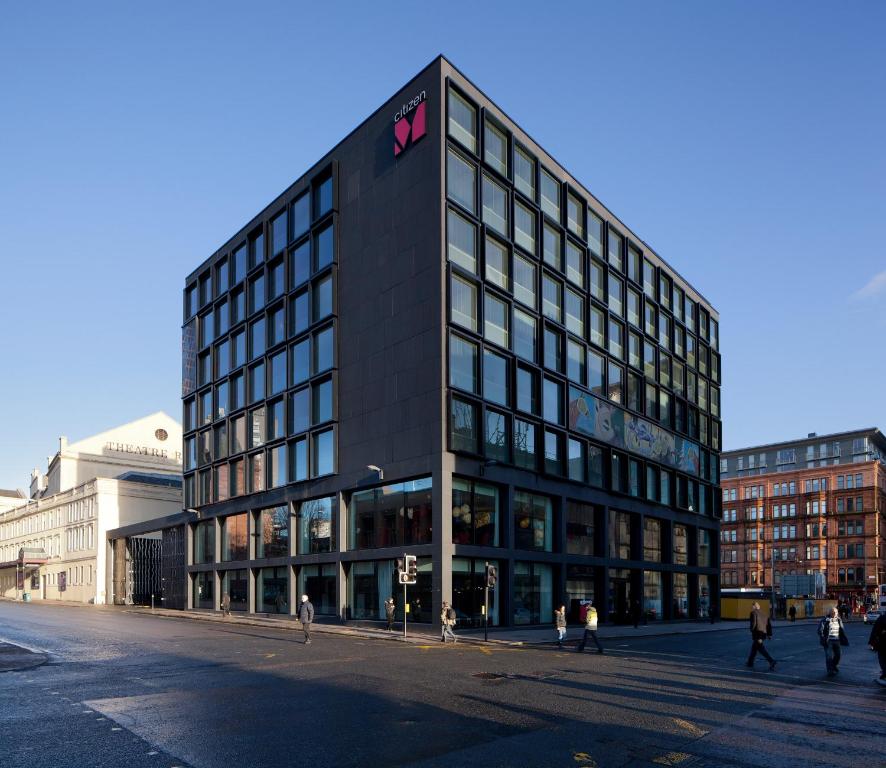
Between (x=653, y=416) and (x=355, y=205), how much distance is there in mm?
29519

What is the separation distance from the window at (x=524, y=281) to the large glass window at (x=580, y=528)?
1300 cm

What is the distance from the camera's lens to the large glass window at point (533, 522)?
46969 millimetres

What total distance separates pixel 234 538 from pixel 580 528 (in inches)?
993

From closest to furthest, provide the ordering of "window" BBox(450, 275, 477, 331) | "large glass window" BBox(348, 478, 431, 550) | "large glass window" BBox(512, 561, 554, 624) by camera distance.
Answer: "large glass window" BBox(348, 478, 431, 550)
"window" BBox(450, 275, 477, 331)
"large glass window" BBox(512, 561, 554, 624)

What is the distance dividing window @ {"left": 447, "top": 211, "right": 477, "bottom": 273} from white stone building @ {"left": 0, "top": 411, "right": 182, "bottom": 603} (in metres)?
56.7

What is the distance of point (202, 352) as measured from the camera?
221ft

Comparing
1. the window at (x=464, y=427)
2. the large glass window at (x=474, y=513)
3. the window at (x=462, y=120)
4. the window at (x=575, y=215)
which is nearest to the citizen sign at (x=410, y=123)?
the window at (x=462, y=120)

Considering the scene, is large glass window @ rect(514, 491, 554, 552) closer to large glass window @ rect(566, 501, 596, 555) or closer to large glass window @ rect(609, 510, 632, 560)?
large glass window @ rect(566, 501, 596, 555)

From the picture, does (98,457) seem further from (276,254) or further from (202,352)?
(276,254)

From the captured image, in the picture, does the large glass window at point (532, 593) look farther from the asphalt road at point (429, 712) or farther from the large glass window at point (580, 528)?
the asphalt road at point (429, 712)

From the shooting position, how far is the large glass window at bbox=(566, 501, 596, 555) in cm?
5203

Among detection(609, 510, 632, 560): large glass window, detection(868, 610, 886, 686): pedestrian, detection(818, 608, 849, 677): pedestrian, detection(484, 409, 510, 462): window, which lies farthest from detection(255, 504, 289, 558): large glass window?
detection(868, 610, 886, 686): pedestrian

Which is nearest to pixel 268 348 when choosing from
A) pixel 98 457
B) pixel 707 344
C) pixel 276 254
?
pixel 276 254

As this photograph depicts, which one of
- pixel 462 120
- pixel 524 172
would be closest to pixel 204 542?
pixel 524 172
